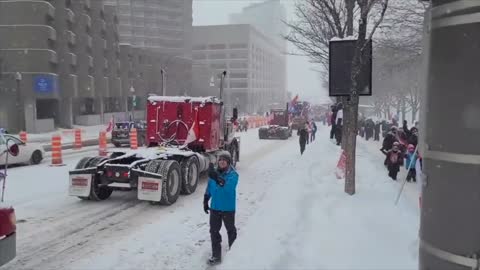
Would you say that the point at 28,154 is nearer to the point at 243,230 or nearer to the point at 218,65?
the point at 243,230

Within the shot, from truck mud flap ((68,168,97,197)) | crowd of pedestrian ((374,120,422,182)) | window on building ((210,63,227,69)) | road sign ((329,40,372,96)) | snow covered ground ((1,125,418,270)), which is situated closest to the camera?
snow covered ground ((1,125,418,270))

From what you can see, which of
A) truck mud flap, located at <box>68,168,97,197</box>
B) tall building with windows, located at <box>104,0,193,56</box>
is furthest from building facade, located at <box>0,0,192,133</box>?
tall building with windows, located at <box>104,0,193,56</box>

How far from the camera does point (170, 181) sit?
35.5 ft

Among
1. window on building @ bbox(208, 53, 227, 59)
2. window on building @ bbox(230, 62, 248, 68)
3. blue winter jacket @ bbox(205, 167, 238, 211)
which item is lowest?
blue winter jacket @ bbox(205, 167, 238, 211)

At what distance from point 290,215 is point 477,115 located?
610cm

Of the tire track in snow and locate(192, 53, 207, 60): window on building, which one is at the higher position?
locate(192, 53, 207, 60): window on building

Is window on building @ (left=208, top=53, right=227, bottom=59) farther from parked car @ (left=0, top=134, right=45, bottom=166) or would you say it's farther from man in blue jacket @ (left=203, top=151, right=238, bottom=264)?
man in blue jacket @ (left=203, top=151, right=238, bottom=264)

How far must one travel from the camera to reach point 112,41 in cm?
7069

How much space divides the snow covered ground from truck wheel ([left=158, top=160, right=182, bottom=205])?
0.70ft

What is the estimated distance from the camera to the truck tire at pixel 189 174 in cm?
A: 1177

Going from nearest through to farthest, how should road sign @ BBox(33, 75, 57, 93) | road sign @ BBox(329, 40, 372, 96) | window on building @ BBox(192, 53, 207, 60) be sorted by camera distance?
road sign @ BBox(329, 40, 372, 96) < road sign @ BBox(33, 75, 57, 93) < window on building @ BBox(192, 53, 207, 60)

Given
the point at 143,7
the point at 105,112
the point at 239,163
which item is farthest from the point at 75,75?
the point at 143,7

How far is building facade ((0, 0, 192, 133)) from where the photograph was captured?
153 feet

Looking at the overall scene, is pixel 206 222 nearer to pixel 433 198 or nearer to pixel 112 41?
pixel 433 198
